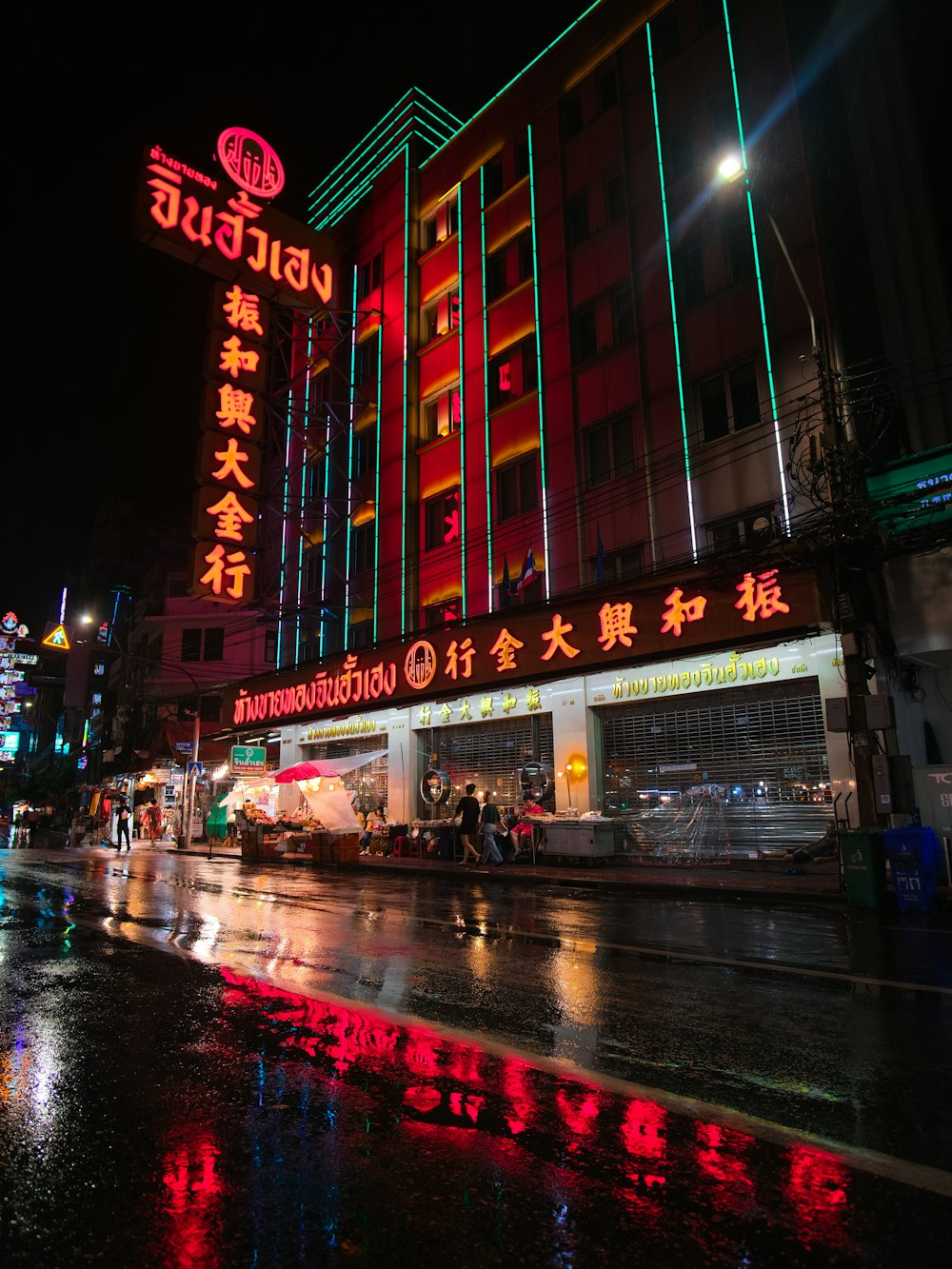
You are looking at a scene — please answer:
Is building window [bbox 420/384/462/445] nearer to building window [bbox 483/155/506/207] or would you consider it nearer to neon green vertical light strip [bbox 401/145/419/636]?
neon green vertical light strip [bbox 401/145/419/636]

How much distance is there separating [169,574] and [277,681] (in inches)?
1126

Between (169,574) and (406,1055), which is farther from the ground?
(169,574)

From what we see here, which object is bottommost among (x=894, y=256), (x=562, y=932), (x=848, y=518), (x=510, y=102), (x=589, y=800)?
(x=562, y=932)

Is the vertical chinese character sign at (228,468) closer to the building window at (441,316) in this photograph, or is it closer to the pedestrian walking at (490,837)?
the building window at (441,316)

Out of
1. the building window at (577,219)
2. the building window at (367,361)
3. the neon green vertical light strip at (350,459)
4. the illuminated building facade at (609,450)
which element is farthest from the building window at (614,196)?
the building window at (367,361)

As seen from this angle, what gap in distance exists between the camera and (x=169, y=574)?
51.4 metres

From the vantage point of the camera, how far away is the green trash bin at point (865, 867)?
433 inches

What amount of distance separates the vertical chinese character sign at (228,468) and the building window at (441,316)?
21.9ft

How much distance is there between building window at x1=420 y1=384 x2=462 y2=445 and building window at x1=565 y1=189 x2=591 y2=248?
225 inches

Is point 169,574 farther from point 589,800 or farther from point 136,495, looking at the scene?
point 589,800

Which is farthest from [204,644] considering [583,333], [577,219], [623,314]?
[623,314]

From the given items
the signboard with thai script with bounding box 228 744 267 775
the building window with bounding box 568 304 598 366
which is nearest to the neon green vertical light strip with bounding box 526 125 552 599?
the building window with bounding box 568 304 598 366

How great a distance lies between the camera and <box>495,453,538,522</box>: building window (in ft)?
71.6

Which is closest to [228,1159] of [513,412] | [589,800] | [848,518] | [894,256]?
[848,518]
